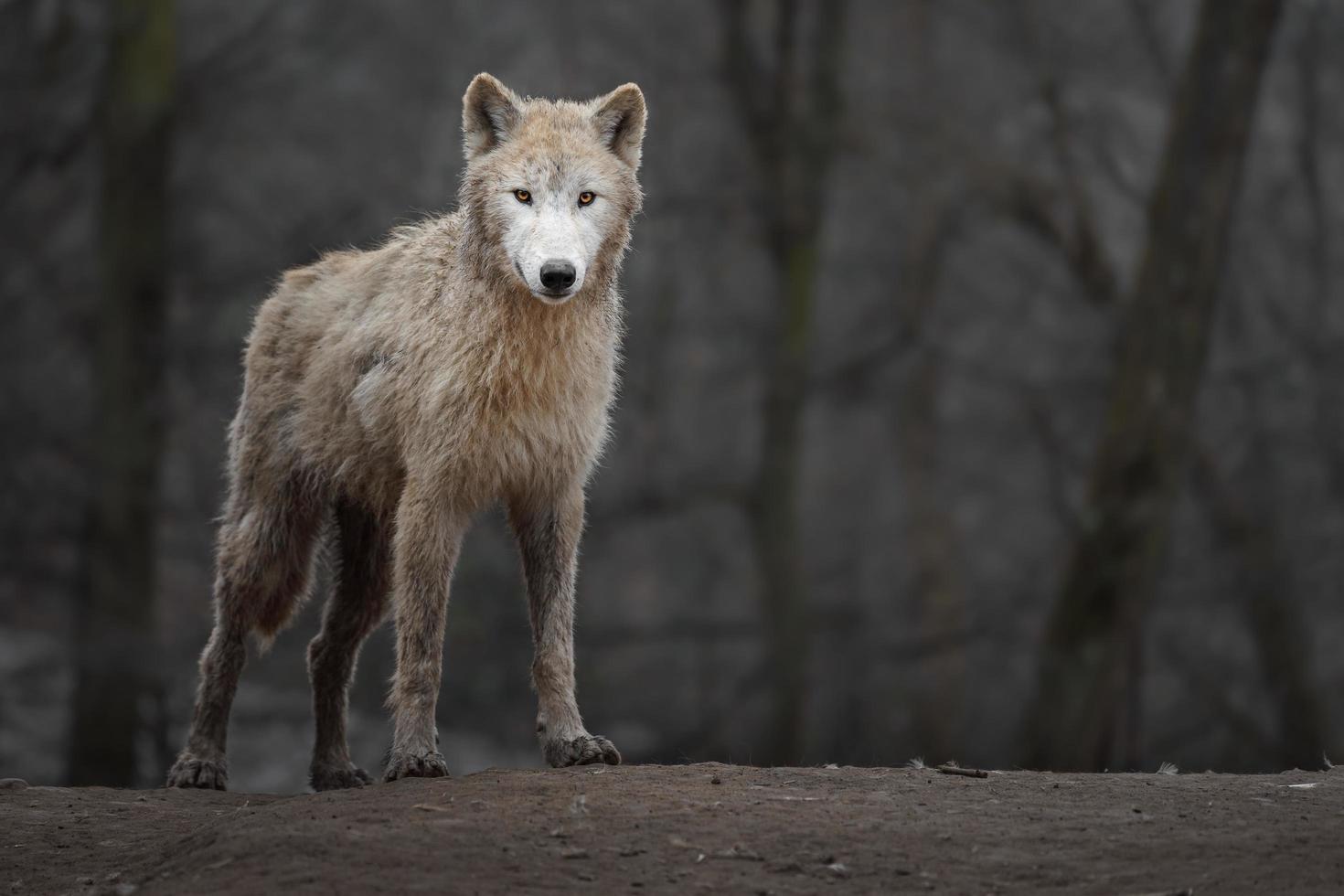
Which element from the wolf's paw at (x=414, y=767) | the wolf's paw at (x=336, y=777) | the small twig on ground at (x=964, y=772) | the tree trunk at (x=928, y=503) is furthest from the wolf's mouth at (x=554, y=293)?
the tree trunk at (x=928, y=503)

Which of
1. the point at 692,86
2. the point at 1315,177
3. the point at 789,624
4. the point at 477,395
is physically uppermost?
the point at 692,86

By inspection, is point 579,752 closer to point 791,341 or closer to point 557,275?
point 557,275

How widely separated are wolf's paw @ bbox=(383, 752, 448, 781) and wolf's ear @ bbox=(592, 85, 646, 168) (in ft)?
8.92

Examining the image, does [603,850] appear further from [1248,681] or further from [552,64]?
[552,64]

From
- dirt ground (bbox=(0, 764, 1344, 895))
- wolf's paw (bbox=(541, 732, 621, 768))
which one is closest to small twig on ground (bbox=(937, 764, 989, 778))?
dirt ground (bbox=(0, 764, 1344, 895))

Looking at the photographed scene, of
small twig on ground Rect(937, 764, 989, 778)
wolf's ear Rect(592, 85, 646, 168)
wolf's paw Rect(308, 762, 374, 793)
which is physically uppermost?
wolf's ear Rect(592, 85, 646, 168)

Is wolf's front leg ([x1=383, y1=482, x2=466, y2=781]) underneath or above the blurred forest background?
underneath

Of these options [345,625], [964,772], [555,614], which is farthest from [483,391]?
[964,772]

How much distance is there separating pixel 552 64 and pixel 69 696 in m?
11.3

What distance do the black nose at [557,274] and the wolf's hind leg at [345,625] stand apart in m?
2.20

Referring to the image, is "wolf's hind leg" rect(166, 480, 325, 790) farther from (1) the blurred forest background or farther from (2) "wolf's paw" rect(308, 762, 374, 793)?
(1) the blurred forest background

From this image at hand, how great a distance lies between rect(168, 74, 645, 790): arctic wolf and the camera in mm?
6977

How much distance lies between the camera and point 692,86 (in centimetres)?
2255

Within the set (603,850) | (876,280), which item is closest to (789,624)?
(876,280)
